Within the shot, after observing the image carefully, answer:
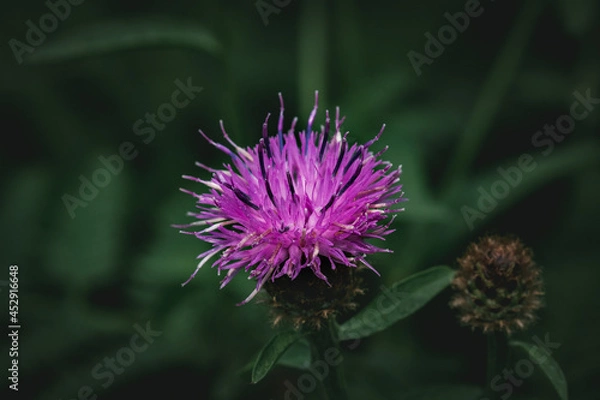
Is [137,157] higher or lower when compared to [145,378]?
higher

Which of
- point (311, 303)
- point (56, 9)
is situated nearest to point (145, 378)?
point (311, 303)

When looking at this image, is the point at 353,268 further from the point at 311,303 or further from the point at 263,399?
the point at 263,399

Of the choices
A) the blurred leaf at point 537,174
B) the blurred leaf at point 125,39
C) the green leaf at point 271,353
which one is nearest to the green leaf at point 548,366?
the green leaf at point 271,353

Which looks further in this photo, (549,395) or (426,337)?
(426,337)

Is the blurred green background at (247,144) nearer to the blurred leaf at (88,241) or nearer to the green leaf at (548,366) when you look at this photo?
the blurred leaf at (88,241)

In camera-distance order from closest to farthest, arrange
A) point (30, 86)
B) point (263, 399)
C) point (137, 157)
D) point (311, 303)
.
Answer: point (311, 303), point (263, 399), point (137, 157), point (30, 86)

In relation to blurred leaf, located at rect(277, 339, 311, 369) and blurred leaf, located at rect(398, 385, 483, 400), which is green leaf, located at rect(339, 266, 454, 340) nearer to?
blurred leaf, located at rect(277, 339, 311, 369)

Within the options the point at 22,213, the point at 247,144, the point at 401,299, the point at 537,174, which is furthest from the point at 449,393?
the point at 22,213
